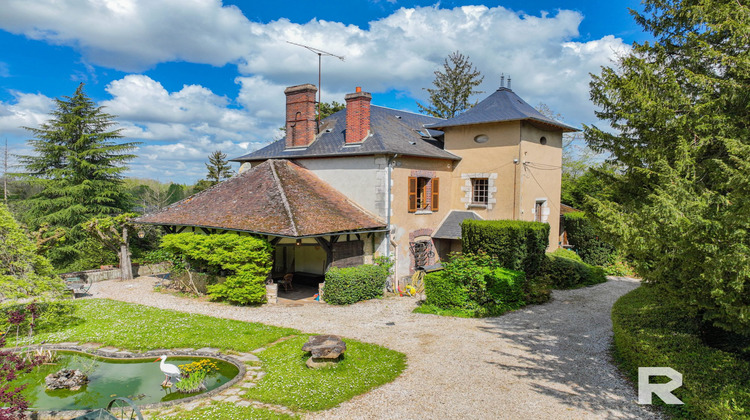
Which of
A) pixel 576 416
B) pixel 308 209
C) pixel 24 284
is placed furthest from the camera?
pixel 308 209

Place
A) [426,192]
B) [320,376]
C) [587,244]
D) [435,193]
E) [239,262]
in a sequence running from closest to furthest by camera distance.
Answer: [320,376]
[239,262]
[426,192]
[435,193]
[587,244]

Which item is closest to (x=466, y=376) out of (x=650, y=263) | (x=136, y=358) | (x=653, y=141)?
(x=650, y=263)

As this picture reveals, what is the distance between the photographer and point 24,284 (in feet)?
30.0

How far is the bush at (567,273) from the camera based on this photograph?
51.0 ft

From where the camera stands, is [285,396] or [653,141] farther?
[653,141]

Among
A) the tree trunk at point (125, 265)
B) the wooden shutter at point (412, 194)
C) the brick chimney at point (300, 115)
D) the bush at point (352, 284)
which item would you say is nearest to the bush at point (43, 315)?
the tree trunk at point (125, 265)

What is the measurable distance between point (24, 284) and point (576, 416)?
35.6 ft

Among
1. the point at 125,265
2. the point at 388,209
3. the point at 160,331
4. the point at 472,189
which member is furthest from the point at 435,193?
the point at 125,265

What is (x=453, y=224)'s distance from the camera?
17.0 meters

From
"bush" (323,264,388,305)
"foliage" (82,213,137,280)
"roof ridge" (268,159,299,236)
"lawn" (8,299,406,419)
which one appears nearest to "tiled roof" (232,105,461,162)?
"roof ridge" (268,159,299,236)

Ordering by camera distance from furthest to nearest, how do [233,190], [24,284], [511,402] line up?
[233,190] < [24,284] < [511,402]

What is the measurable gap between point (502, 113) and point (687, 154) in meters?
9.57

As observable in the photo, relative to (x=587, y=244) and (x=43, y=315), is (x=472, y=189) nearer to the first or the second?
(x=587, y=244)

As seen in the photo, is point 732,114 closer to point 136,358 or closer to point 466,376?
point 466,376
